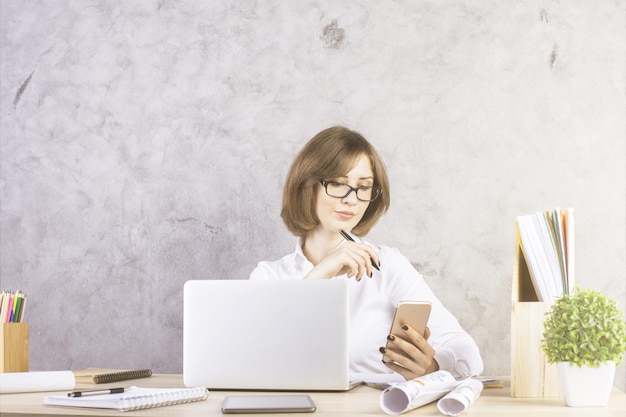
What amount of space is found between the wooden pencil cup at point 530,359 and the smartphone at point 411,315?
263 mm

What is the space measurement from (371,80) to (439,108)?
27cm

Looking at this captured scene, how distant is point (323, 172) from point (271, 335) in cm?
96

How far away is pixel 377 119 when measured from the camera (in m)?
2.47

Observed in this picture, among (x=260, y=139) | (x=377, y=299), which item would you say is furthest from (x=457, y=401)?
(x=260, y=139)

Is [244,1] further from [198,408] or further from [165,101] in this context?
[198,408]

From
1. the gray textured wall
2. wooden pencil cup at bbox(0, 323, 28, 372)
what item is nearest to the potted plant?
the gray textured wall

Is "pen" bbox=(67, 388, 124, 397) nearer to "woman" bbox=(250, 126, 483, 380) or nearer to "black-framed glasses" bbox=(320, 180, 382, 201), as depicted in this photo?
"woman" bbox=(250, 126, 483, 380)

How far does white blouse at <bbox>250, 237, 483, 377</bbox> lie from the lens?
223 cm

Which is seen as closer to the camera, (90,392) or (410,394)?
(410,394)

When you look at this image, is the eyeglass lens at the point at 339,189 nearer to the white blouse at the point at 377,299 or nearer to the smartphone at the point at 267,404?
the white blouse at the point at 377,299

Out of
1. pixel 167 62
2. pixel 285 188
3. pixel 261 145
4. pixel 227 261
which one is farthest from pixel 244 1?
pixel 227 261

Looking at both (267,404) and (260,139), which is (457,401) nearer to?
(267,404)

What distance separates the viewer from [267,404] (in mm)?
1260

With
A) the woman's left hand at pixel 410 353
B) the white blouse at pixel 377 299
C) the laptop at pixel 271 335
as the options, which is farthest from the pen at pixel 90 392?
the white blouse at pixel 377 299
